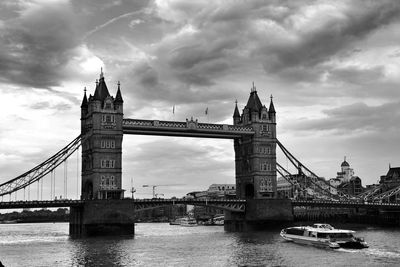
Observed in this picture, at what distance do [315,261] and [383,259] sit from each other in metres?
7.31

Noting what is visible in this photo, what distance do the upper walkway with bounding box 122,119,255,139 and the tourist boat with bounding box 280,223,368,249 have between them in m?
39.9

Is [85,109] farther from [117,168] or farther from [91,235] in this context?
[91,235]

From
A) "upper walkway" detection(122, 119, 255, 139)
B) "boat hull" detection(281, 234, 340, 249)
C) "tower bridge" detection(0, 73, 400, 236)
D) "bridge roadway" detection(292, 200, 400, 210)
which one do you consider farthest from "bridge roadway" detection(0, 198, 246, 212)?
"boat hull" detection(281, 234, 340, 249)

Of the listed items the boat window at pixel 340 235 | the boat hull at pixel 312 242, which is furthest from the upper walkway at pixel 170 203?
the boat window at pixel 340 235

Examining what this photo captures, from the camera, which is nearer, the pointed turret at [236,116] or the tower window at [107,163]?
the tower window at [107,163]

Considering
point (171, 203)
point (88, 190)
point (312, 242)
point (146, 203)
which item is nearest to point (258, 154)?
point (171, 203)

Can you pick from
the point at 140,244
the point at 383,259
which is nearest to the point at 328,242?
the point at 383,259

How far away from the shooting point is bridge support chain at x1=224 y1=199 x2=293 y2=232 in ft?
423

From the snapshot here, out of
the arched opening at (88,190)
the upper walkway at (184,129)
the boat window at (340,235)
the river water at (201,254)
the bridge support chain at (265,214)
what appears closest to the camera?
the river water at (201,254)

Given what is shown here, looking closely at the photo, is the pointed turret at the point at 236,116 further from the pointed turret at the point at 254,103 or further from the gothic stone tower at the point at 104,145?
the gothic stone tower at the point at 104,145

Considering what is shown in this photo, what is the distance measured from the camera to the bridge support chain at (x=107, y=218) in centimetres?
11112

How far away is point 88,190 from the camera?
123 metres

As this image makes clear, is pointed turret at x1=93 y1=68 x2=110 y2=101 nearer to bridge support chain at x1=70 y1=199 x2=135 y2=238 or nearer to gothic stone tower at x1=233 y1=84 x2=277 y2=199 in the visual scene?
bridge support chain at x1=70 y1=199 x2=135 y2=238

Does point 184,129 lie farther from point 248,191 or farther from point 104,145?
point 248,191
